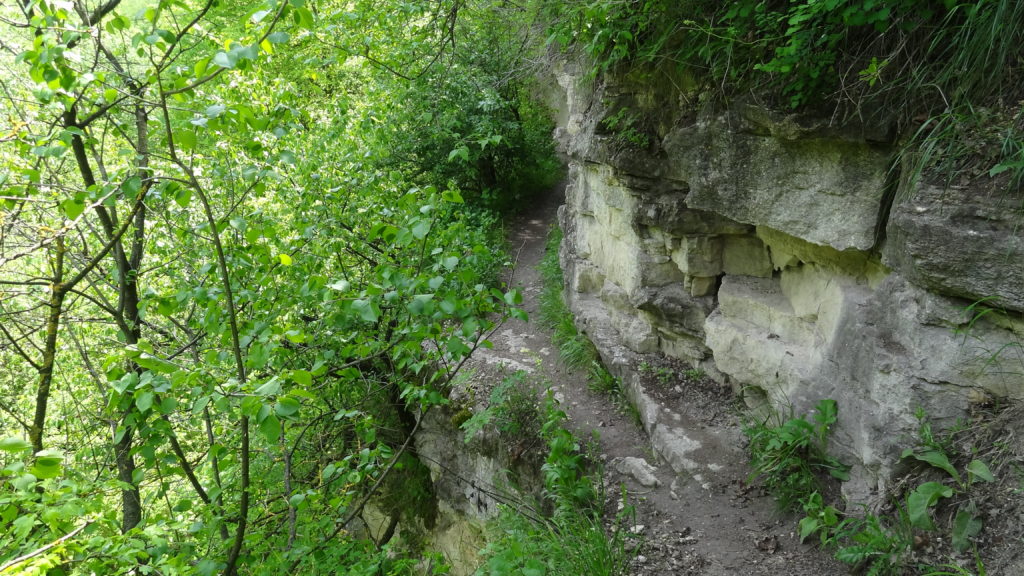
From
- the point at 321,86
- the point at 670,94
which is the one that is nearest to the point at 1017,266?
the point at 670,94

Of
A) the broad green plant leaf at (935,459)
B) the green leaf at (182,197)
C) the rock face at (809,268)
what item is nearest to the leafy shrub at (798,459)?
the rock face at (809,268)

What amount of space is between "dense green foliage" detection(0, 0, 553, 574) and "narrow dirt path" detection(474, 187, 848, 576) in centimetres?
160

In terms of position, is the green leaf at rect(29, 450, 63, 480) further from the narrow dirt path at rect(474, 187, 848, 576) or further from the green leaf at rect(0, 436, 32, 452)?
the narrow dirt path at rect(474, 187, 848, 576)

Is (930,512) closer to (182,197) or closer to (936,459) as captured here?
(936,459)

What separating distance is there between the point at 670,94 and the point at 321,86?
301 inches

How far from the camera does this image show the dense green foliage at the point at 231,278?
252 cm

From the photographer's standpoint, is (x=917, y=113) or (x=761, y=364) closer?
(x=917, y=113)

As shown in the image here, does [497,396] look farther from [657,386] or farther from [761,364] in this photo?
[761,364]

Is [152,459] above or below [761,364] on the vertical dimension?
above

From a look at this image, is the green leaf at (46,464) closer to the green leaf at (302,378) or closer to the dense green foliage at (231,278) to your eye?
the dense green foliage at (231,278)

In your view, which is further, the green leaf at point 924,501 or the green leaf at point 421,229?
the green leaf at point 924,501

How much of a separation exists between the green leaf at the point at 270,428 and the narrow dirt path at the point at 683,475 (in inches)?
112

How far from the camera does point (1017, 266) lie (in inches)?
120

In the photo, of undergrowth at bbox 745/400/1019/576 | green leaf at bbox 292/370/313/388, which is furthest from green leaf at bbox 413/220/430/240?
undergrowth at bbox 745/400/1019/576
